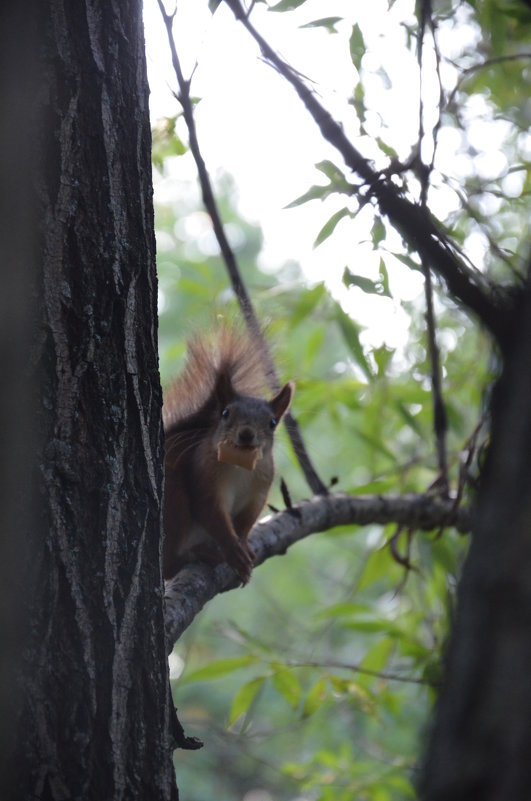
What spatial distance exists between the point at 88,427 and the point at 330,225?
3.82 ft

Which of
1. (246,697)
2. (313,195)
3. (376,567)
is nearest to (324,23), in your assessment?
(313,195)

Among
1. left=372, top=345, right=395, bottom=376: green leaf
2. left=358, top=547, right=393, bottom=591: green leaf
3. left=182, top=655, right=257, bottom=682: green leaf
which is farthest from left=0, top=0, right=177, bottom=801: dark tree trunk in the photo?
left=358, top=547, right=393, bottom=591: green leaf

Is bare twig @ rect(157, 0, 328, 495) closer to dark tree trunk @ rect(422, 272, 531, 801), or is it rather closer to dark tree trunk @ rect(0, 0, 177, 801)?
dark tree trunk @ rect(0, 0, 177, 801)

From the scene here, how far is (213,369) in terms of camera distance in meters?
2.85

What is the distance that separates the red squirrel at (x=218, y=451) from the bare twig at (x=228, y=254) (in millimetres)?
94

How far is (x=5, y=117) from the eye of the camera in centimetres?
113

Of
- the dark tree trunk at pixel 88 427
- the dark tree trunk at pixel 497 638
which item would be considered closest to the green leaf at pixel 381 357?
the dark tree trunk at pixel 88 427

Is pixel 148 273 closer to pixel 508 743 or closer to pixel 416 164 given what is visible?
pixel 416 164

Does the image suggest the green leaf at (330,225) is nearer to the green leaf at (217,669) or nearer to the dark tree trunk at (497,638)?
the green leaf at (217,669)

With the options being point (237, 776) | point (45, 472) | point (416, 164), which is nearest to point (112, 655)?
point (45, 472)

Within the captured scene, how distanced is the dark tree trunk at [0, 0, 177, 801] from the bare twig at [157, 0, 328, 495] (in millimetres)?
664

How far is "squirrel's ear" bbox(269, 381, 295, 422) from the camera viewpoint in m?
2.66

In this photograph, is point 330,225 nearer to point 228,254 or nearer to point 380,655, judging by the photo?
point 228,254

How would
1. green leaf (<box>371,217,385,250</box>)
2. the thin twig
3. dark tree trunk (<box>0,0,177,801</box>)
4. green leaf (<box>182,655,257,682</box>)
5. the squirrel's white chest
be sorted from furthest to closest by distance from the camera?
1. the squirrel's white chest
2. green leaf (<box>182,655,257,682</box>)
3. green leaf (<box>371,217,385,250</box>)
4. the thin twig
5. dark tree trunk (<box>0,0,177,801</box>)
